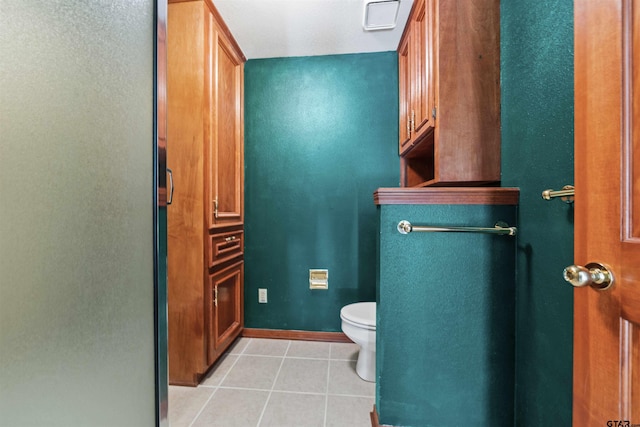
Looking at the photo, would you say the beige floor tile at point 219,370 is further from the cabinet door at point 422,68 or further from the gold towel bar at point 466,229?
the cabinet door at point 422,68

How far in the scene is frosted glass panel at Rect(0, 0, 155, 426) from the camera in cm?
53

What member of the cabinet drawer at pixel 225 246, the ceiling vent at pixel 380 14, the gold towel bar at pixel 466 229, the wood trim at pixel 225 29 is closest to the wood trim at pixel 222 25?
the wood trim at pixel 225 29

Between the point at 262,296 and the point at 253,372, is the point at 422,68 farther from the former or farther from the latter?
the point at 253,372

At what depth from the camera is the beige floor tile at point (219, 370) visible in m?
1.70

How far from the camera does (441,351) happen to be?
115 centimetres

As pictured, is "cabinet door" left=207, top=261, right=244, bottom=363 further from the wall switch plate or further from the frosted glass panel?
the frosted glass panel

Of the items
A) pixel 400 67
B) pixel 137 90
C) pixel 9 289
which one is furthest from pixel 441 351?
pixel 400 67

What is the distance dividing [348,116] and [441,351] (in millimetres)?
1782

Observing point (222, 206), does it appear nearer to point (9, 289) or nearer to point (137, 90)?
point (137, 90)

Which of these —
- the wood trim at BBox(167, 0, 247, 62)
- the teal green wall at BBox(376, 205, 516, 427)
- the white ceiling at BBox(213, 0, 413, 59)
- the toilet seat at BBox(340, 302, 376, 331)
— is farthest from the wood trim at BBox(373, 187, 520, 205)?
the wood trim at BBox(167, 0, 247, 62)

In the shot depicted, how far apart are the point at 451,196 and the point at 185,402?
171cm

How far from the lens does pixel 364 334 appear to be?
164cm

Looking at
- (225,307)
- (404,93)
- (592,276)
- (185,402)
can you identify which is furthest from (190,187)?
(592,276)

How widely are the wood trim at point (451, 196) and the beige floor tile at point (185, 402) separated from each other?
1.43 meters
